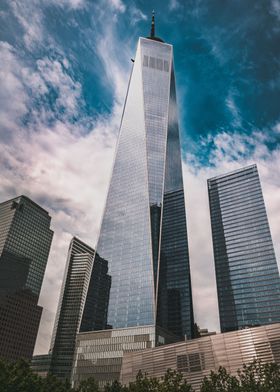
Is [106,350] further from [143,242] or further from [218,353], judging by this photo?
[218,353]

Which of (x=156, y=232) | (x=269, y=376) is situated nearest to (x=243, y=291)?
Answer: (x=156, y=232)

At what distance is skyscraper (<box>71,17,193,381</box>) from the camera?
13662cm

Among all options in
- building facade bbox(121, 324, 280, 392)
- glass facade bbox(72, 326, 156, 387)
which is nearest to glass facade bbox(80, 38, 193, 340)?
glass facade bbox(72, 326, 156, 387)

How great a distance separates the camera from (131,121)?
641 feet

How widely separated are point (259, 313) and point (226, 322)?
19717 millimetres

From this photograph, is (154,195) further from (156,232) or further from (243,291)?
(243,291)

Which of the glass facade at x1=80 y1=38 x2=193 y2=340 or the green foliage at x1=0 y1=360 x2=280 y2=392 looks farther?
the glass facade at x1=80 y1=38 x2=193 y2=340

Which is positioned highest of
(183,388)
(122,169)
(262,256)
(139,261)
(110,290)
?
(122,169)

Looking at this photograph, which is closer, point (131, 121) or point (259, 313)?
point (259, 313)

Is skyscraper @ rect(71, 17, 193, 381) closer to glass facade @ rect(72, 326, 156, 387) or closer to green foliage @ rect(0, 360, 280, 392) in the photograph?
glass facade @ rect(72, 326, 156, 387)

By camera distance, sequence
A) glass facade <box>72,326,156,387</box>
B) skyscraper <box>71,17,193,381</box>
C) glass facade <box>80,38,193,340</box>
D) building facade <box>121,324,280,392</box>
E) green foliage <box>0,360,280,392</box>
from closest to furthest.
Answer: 1. green foliage <box>0,360,280,392</box>
2. building facade <box>121,324,280,392</box>
3. glass facade <box>72,326,156,387</box>
4. skyscraper <box>71,17,193,381</box>
5. glass facade <box>80,38,193,340</box>

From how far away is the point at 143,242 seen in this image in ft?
487

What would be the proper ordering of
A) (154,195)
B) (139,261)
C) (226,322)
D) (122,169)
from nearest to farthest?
(139,261), (154,195), (122,169), (226,322)

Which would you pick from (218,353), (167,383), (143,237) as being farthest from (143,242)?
(167,383)
